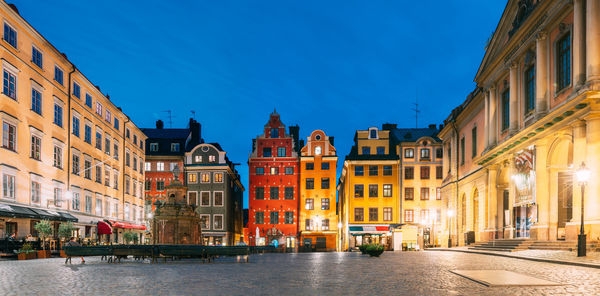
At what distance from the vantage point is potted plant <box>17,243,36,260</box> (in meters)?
28.2

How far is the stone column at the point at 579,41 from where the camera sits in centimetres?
2553

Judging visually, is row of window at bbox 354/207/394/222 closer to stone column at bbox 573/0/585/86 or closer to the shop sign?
the shop sign

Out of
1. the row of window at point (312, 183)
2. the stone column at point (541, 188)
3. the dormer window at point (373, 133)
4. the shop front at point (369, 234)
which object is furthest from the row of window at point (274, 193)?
the stone column at point (541, 188)

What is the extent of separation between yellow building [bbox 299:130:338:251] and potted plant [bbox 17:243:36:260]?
149 ft

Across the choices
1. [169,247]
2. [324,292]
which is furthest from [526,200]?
[324,292]

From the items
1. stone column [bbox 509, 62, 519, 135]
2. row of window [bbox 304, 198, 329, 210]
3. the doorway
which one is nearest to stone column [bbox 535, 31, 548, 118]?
the doorway

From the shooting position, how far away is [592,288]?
37.4ft

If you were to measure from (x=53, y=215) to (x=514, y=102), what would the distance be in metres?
33.5

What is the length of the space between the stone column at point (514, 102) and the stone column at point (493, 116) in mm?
4571

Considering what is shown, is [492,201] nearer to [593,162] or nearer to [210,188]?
[593,162]

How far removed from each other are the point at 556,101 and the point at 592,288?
20.4 meters

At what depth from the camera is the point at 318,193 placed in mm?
72188

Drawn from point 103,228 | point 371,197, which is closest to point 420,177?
point 371,197

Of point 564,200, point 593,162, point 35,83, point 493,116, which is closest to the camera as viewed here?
point 593,162
